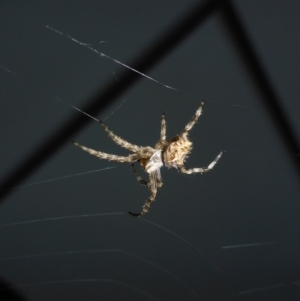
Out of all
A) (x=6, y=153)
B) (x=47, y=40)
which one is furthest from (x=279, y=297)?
(x=47, y=40)

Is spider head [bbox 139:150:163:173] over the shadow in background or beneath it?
over

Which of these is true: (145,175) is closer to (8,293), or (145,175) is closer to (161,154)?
(161,154)

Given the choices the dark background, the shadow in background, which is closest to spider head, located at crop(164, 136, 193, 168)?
the dark background

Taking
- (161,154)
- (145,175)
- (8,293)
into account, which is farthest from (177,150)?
(8,293)

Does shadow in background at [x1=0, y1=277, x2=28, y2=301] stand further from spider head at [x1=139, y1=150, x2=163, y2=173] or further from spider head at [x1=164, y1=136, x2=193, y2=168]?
spider head at [x1=164, y1=136, x2=193, y2=168]

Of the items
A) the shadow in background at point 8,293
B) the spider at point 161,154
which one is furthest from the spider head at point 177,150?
the shadow in background at point 8,293
